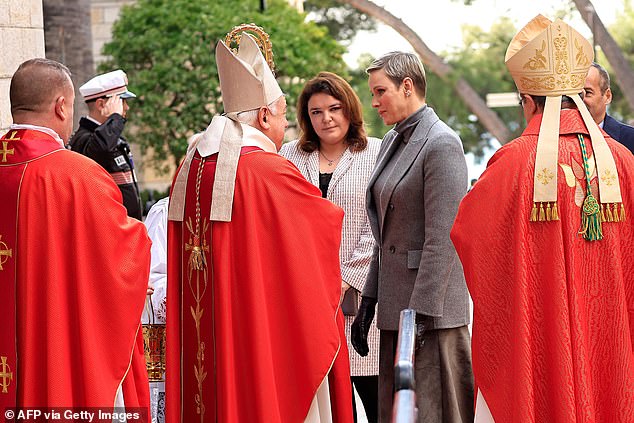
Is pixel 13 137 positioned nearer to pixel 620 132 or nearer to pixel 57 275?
pixel 57 275

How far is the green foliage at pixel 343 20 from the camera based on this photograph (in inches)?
1374

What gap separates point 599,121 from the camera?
6336mm

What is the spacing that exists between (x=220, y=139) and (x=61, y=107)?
73 cm

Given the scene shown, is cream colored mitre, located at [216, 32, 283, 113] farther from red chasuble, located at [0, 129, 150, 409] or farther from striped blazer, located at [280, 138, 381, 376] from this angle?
striped blazer, located at [280, 138, 381, 376]

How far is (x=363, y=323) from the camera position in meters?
5.78

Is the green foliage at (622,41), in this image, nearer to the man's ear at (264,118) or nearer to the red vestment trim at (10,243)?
the man's ear at (264,118)

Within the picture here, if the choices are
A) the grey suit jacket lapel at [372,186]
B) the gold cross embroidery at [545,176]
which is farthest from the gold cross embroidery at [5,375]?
the gold cross embroidery at [545,176]

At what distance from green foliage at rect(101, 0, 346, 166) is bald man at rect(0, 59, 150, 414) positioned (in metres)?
8.85

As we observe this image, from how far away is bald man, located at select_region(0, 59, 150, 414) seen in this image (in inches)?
189

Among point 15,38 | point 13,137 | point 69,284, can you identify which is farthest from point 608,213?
point 15,38

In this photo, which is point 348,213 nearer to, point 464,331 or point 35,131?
point 464,331

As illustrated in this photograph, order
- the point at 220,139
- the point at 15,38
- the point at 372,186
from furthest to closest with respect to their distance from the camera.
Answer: the point at 15,38, the point at 372,186, the point at 220,139

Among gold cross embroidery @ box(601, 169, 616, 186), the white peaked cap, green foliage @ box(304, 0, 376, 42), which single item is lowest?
gold cross embroidery @ box(601, 169, 616, 186)

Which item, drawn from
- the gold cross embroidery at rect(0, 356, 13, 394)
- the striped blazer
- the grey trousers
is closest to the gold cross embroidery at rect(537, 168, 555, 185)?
the grey trousers
